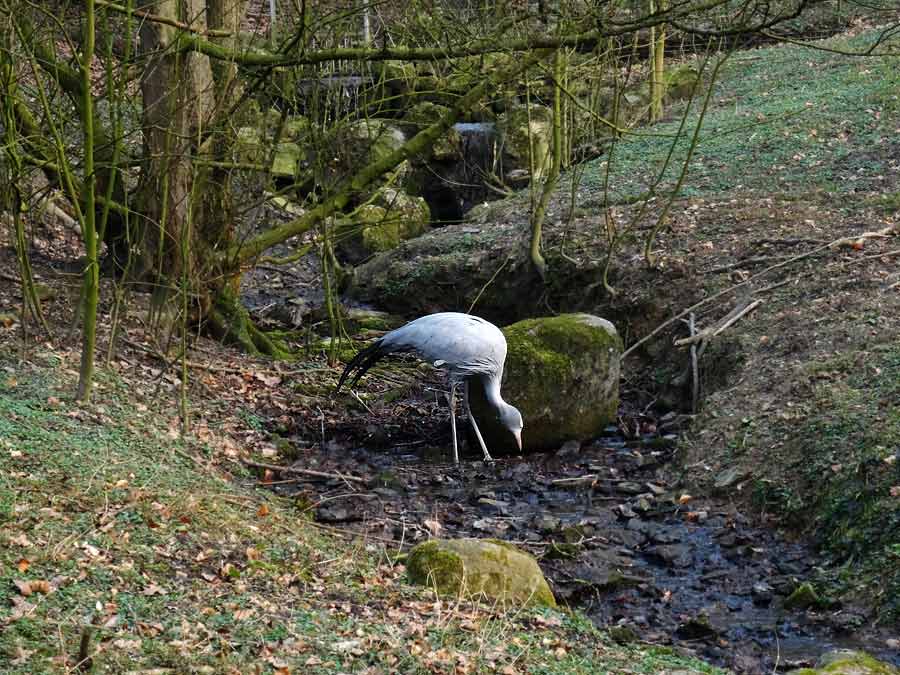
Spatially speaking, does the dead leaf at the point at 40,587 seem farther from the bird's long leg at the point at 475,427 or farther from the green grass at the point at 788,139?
the green grass at the point at 788,139

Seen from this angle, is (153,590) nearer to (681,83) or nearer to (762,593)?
(762,593)

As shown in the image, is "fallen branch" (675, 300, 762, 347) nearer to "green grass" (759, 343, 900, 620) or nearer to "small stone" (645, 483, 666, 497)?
"green grass" (759, 343, 900, 620)

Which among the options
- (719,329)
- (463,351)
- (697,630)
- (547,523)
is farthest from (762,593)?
(719,329)

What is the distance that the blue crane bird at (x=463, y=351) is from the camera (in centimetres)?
819

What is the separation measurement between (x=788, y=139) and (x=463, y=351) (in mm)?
7487

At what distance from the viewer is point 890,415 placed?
22.6ft

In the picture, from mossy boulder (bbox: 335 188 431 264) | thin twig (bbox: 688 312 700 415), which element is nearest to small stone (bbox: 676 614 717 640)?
thin twig (bbox: 688 312 700 415)

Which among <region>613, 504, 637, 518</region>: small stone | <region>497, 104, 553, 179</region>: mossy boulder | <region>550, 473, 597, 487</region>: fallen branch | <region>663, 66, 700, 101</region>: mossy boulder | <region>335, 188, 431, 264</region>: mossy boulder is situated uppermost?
<region>663, 66, 700, 101</region>: mossy boulder

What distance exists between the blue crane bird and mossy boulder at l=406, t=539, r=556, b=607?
262cm

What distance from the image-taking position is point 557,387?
28.3 feet

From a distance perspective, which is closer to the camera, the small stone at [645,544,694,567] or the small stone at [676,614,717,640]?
the small stone at [676,614,717,640]

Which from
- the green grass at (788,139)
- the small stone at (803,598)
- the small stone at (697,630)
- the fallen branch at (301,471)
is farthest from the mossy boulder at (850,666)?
the green grass at (788,139)

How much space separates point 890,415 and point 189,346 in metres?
5.51

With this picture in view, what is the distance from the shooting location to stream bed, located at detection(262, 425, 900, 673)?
5.52 meters
